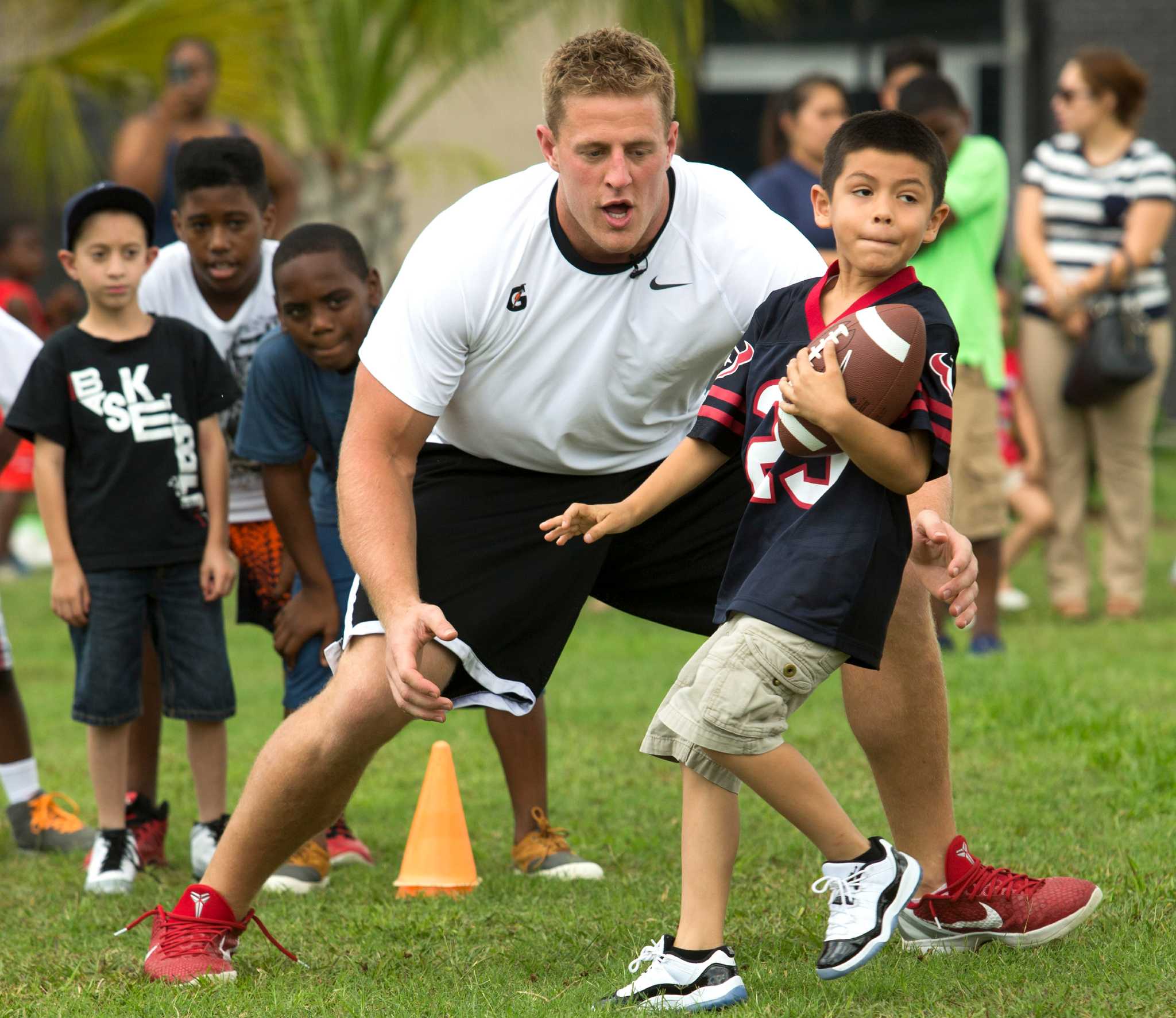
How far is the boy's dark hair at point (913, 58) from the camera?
7980 mm

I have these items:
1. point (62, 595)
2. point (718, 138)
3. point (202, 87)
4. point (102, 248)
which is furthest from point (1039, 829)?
point (718, 138)

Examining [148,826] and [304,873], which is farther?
[148,826]

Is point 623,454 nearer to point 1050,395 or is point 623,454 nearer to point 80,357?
point 80,357

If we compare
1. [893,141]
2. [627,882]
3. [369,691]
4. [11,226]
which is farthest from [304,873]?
[11,226]

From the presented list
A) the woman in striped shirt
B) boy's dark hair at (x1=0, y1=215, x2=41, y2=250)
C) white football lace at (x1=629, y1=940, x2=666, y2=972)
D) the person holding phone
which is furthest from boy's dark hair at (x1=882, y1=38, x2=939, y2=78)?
boy's dark hair at (x1=0, y1=215, x2=41, y2=250)

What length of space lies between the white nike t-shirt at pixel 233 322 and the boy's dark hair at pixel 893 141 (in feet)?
7.35

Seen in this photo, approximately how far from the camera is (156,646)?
4.94 meters

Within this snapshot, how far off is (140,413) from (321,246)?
74cm

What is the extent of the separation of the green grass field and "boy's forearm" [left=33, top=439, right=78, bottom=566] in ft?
3.09

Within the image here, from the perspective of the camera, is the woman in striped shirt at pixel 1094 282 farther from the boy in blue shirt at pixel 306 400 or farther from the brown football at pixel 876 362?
the brown football at pixel 876 362

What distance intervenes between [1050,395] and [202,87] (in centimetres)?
455

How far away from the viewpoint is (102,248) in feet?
15.9

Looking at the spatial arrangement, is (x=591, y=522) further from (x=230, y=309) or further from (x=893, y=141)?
(x=230, y=309)

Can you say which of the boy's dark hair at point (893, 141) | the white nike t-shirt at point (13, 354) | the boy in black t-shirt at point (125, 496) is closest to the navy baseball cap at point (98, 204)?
the boy in black t-shirt at point (125, 496)
